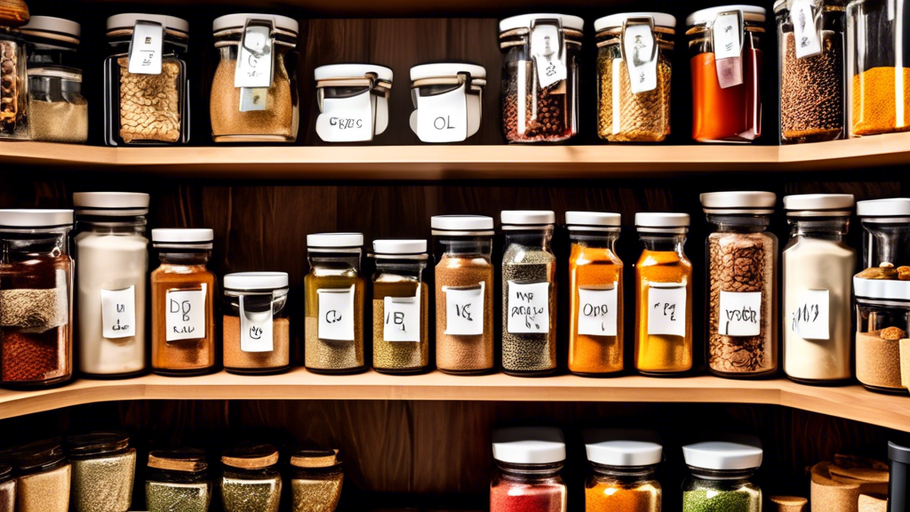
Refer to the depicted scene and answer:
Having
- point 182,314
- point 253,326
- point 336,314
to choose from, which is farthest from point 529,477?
point 182,314

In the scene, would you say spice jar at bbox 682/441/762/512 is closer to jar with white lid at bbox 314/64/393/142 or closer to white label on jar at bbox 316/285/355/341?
white label on jar at bbox 316/285/355/341

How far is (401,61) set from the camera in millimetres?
1472

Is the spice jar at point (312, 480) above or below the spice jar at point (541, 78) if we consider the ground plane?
below

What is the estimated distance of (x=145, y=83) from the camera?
121cm

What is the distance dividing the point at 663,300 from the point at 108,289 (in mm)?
913

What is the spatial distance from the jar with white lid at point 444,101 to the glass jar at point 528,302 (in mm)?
167

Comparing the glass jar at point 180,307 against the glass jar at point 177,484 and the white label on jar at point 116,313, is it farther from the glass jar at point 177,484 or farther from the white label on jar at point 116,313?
the glass jar at point 177,484

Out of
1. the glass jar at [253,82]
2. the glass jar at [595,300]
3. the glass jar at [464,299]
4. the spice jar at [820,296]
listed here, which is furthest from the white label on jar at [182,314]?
the spice jar at [820,296]

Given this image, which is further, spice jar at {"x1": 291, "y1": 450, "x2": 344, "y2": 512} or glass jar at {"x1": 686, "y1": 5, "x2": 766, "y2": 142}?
spice jar at {"x1": 291, "y1": 450, "x2": 344, "y2": 512}

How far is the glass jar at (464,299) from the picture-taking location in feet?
4.00

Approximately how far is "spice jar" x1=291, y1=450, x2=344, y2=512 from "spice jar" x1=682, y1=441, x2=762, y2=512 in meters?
0.61

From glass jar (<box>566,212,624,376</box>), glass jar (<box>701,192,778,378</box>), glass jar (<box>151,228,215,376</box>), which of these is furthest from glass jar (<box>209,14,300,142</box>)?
glass jar (<box>701,192,778,378</box>)

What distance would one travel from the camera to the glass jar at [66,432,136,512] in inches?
48.6

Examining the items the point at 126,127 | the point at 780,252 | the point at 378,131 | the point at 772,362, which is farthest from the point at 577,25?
the point at 126,127
